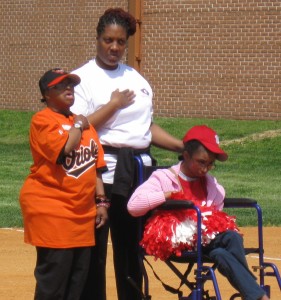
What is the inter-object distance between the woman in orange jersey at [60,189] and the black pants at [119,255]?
1.06 feet

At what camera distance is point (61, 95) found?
571cm

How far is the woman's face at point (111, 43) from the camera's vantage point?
602cm

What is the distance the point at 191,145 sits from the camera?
606 centimetres

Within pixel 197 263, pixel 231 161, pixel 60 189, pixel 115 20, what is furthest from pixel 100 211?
pixel 231 161

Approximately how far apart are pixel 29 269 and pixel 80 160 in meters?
3.39

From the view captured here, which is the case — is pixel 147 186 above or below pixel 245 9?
below

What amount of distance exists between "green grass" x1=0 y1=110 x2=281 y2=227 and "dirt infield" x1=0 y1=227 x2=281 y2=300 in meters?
1.04

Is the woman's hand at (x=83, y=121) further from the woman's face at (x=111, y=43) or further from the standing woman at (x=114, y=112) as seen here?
the woman's face at (x=111, y=43)

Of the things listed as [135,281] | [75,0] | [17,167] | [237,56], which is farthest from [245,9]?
[135,281]

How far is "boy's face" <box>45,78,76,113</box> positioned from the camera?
570 centimetres

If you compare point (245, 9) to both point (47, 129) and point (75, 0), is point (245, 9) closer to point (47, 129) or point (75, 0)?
point (75, 0)

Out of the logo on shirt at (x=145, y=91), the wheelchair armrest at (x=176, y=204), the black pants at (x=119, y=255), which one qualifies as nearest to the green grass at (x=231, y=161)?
the black pants at (x=119, y=255)

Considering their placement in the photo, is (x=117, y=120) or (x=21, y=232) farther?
(x=21, y=232)

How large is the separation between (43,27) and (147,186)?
2074 cm
